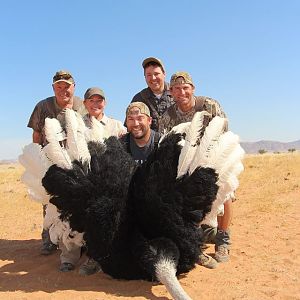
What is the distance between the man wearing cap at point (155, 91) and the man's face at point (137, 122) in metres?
1.28

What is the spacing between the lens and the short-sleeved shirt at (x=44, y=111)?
605 centimetres

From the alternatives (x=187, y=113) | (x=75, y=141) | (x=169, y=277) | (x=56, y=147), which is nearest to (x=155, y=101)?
(x=187, y=113)

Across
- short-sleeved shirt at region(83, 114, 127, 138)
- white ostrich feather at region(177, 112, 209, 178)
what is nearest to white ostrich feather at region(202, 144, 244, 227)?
white ostrich feather at region(177, 112, 209, 178)

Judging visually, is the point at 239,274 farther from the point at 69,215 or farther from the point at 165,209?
the point at 69,215

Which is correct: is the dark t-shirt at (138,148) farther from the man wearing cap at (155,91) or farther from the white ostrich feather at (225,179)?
the man wearing cap at (155,91)

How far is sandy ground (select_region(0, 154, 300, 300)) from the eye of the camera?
14.0 ft

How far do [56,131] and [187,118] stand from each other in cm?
170

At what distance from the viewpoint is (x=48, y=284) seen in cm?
468

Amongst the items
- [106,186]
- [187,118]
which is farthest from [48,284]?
[187,118]

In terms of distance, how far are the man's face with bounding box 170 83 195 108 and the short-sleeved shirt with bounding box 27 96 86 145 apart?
141 cm

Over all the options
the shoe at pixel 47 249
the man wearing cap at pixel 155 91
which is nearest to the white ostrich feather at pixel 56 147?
the man wearing cap at pixel 155 91

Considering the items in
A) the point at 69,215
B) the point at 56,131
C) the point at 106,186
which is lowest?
the point at 69,215

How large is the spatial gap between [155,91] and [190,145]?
7.83ft

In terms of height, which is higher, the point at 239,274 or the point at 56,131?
the point at 56,131
